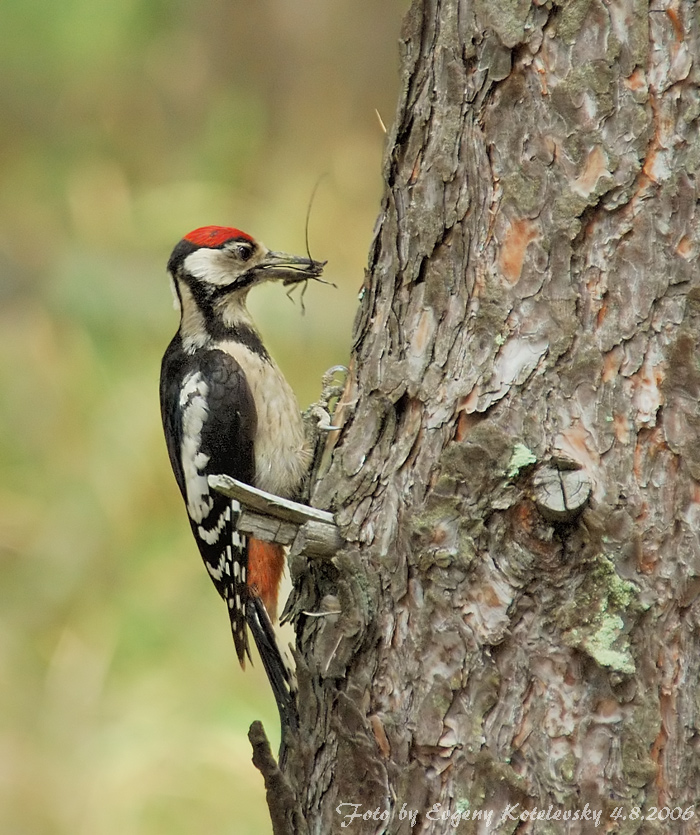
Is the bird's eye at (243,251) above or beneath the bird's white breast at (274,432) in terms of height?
above

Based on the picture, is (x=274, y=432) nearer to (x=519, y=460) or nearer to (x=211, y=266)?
(x=211, y=266)

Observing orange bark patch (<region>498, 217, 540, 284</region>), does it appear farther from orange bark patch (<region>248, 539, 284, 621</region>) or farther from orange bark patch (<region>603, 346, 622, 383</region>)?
orange bark patch (<region>248, 539, 284, 621</region>)

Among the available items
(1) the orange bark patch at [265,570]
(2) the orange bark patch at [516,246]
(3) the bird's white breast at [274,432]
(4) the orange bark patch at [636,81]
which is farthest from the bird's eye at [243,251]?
(4) the orange bark patch at [636,81]

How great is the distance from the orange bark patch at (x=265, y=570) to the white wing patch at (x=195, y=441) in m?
0.17

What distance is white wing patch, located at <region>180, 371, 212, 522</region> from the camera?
2480mm

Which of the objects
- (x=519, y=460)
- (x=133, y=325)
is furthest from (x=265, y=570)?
(x=133, y=325)

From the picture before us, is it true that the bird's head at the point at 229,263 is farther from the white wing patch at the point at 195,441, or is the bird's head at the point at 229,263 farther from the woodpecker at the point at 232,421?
the white wing patch at the point at 195,441

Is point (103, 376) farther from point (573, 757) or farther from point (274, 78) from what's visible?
point (573, 757)

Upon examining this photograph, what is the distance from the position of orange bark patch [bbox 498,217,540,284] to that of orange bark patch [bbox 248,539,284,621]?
1.11m

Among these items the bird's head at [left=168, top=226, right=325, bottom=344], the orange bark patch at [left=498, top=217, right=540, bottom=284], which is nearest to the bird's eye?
the bird's head at [left=168, top=226, right=325, bottom=344]

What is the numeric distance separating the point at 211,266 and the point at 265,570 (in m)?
0.79

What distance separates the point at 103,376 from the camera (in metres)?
4.19

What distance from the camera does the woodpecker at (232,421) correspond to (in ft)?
8.04

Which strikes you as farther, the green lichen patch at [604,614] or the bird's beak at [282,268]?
the bird's beak at [282,268]
